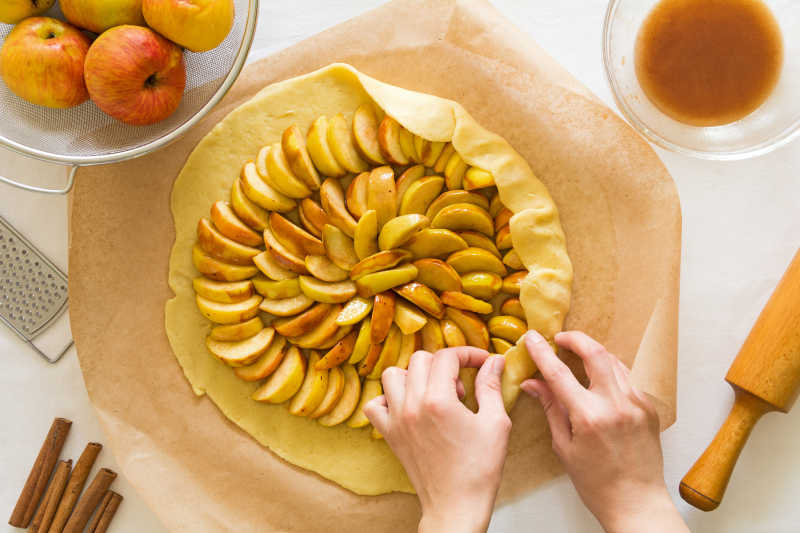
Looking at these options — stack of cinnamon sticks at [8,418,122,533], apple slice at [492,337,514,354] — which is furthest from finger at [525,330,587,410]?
stack of cinnamon sticks at [8,418,122,533]

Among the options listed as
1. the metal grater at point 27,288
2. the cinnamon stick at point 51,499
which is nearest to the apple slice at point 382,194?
the metal grater at point 27,288

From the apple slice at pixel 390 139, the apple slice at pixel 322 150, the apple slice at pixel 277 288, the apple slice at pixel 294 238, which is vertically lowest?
the apple slice at pixel 277 288

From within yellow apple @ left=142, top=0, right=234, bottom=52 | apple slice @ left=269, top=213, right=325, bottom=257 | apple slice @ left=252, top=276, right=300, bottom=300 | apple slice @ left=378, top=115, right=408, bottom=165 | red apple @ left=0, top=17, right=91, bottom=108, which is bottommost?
apple slice @ left=252, top=276, right=300, bottom=300

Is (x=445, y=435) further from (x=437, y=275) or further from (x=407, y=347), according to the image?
(x=437, y=275)

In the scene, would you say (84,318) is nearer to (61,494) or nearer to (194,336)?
(194,336)

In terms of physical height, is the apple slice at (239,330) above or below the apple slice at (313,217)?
below

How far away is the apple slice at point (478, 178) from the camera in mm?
2193

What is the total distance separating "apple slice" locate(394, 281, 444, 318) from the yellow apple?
998 mm

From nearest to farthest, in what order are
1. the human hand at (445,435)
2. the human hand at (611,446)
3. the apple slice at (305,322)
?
the human hand at (445,435), the human hand at (611,446), the apple slice at (305,322)

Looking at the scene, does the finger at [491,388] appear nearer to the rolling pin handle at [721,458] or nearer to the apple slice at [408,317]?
the apple slice at [408,317]

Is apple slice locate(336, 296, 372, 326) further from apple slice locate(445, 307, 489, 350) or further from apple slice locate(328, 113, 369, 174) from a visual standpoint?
apple slice locate(328, 113, 369, 174)

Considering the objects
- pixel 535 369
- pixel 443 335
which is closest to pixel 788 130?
pixel 535 369

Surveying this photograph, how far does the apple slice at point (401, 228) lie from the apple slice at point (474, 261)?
156 mm

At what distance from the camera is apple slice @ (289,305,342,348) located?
2.25 meters
